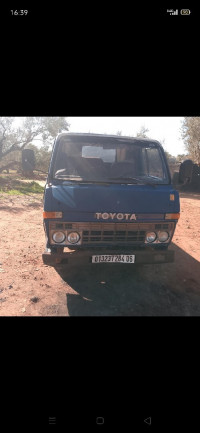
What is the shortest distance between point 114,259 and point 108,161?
1746 millimetres

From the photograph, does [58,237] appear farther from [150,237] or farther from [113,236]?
[150,237]

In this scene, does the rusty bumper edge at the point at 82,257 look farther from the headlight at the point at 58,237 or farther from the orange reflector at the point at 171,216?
the orange reflector at the point at 171,216

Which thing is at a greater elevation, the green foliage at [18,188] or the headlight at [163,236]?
the green foliage at [18,188]

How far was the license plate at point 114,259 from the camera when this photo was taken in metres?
3.41

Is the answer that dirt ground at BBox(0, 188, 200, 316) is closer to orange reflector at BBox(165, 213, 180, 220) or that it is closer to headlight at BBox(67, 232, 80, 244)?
headlight at BBox(67, 232, 80, 244)

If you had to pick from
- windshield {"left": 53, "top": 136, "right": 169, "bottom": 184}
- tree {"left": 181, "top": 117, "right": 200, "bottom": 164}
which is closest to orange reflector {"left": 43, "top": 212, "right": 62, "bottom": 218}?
windshield {"left": 53, "top": 136, "right": 169, "bottom": 184}

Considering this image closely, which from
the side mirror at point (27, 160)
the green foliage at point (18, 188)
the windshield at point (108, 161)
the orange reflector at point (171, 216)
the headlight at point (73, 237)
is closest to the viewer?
the headlight at point (73, 237)

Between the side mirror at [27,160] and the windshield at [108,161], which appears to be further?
the side mirror at [27,160]

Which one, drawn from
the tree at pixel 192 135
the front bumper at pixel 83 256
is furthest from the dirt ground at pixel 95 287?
the tree at pixel 192 135

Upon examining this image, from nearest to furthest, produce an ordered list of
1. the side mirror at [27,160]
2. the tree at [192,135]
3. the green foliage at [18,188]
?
1. the side mirror at [27,160]
2. the green foliage at [18,188]
3. the tree at [192,135]

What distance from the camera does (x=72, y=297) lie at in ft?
11.8

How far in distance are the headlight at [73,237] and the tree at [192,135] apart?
64.8ft

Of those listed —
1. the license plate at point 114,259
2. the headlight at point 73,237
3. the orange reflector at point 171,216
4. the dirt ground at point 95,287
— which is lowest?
the dirt ground at point 95,287
